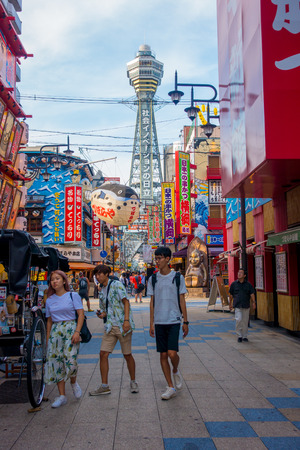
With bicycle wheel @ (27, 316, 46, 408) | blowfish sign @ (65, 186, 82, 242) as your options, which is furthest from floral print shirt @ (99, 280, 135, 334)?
blowfish sign @ (65, 186, 82, 242)

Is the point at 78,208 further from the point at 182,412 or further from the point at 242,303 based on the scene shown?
the point at 182,412

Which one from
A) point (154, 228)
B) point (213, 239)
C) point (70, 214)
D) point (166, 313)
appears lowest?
point (166, 313)

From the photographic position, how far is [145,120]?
157125mm

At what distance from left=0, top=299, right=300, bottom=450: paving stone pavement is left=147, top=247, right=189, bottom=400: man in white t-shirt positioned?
1.67ft

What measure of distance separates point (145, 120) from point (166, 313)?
156m

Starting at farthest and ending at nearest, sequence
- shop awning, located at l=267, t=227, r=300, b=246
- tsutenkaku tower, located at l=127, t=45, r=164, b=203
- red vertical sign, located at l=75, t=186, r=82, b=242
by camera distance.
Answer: tsutenkaku tower, located at l=127, t=45, r=164, b=203 < red vertical sign, located at l=75, t=186, r=82, b=242 < shop awning, located at l=267, t=227, r=300, b=246

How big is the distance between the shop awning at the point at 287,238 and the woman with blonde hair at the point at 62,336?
18.0ft

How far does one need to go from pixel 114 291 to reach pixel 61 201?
27.6 metres

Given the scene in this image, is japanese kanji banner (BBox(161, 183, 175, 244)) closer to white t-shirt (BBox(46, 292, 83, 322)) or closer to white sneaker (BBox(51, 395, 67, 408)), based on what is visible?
white t-shirt (BBox(46, 292, 83, 322))

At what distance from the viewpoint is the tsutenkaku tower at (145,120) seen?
152 meters

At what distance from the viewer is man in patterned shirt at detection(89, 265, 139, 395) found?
623 centimetres

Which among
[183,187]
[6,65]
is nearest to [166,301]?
[6,65]

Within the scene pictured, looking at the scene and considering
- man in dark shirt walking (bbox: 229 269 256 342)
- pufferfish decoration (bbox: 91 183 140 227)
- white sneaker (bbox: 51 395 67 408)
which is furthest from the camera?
pufferfish decoration (bbox: 91 183 140 227)

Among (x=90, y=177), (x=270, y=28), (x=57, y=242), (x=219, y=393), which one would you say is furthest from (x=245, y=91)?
(x=90, y=177)
